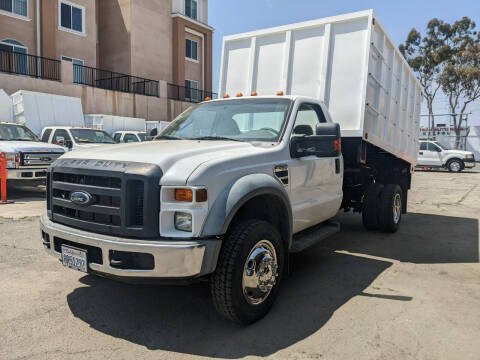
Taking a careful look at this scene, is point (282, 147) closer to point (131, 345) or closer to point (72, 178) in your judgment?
point (72, 178)

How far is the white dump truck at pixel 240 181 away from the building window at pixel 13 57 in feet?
55.9

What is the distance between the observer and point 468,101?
1342 inches

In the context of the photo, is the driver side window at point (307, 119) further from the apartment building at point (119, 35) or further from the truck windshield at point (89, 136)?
the apartment building at point (119, 35)

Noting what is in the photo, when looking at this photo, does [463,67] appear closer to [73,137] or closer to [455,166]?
[455,166]

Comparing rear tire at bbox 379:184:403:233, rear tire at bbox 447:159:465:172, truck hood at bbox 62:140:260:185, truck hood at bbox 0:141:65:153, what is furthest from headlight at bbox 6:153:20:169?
rear tire at bbox 447:159:465:172

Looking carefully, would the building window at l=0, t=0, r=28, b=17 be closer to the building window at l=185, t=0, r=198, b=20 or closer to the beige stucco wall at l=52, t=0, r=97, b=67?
the beige stucco wall at l=52, t=0, r=97, b=67

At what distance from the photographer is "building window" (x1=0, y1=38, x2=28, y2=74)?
19344mm

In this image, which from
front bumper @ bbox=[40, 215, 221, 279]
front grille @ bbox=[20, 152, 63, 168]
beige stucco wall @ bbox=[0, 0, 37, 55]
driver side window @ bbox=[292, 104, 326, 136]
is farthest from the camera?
beige stucco wall @ bbox=[0, 0, 37, 55]

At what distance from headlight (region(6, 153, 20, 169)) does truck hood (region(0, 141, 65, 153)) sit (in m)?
0.11

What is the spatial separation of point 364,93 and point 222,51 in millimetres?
2705

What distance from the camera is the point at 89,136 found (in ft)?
43.1

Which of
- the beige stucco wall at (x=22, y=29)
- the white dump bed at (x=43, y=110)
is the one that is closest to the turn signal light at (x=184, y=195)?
the white dump bed at (x=43, y=110)

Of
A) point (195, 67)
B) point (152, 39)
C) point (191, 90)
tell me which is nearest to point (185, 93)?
point (191, 90)

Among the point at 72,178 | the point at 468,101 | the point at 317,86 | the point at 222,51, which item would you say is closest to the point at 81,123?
the point at 222,51
